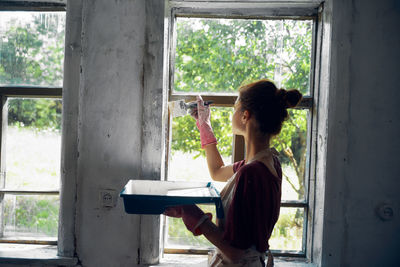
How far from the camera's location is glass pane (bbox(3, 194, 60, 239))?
175 centimetres

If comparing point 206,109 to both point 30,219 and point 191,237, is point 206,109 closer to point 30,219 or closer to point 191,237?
point 191,237

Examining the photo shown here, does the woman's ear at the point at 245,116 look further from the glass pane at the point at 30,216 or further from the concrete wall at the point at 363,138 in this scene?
the glass pane at the point at 30,216

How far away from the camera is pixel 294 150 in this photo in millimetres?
1744

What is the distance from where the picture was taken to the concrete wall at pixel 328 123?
59.9 inches

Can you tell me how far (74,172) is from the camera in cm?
157

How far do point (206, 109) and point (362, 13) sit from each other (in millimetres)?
873

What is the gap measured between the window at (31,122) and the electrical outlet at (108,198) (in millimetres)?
370

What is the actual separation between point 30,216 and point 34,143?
0.41 m

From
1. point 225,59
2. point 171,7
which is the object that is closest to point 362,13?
point 225,59

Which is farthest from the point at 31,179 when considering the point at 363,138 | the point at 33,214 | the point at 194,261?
the point at 363,138

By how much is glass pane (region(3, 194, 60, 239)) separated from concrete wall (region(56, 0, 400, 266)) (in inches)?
12.7

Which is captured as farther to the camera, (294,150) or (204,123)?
(294,150)

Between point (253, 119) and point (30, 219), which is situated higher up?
point (253, 119)

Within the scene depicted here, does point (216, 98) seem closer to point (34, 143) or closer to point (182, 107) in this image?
point (182, 107)
